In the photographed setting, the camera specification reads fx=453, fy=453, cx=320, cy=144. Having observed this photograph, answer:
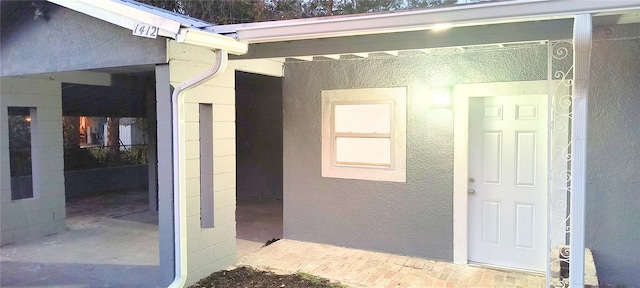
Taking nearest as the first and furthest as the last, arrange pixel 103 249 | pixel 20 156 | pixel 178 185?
pixel 178 185, pixel 103 249, pixel 20 156

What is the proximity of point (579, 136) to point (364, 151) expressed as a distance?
3.23 m

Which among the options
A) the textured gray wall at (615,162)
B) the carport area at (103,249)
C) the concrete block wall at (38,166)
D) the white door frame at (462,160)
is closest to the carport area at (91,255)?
the carport area at (103,249)

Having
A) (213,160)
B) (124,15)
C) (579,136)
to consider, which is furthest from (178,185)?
(579,136)

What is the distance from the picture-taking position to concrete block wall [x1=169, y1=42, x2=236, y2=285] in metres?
4.77

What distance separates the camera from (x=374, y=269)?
529cm

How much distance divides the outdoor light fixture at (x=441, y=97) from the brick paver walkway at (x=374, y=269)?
75.2 inches

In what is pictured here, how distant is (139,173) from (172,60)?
368 inches

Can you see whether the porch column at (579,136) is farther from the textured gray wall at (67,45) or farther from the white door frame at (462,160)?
the textured gray wall at (67,45)

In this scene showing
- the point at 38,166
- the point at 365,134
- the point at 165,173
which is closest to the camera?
the point at 165,173

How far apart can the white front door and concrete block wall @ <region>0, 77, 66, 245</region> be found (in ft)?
20.5

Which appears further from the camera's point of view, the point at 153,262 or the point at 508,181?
the point at 153,262

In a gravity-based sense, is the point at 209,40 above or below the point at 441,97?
above

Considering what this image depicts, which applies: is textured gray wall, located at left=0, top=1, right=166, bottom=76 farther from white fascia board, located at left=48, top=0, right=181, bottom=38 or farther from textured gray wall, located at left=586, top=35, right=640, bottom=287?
textured gray wall, located at left=586, top=35, right=640, bottom=287

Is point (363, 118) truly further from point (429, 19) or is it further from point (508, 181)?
point (429, 19)
